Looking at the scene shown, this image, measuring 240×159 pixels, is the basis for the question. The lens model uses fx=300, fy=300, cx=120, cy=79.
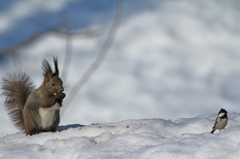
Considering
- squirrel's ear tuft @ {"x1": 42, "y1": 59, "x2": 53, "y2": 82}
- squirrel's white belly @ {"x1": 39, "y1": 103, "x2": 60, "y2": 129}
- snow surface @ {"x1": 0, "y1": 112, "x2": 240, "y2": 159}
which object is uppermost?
squirrel's ear tuft @ {"x1": 42, "y1": 59, "x2": 53, "y2": 82}

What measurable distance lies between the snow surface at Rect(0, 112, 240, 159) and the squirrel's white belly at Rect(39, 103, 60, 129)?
34cm

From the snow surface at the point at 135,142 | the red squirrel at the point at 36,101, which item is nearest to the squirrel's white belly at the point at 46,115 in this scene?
the red squirrel at the point at 36,101

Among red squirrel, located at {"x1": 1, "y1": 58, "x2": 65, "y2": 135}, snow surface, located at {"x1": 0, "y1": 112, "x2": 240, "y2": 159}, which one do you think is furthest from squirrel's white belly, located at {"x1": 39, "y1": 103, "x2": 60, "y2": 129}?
snow surface, located at {"x1": 0, "y1": 112, "x2": 240, "y2": 159}

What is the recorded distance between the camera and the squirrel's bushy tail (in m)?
4.21

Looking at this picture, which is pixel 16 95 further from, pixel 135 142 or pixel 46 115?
pixel 135 142

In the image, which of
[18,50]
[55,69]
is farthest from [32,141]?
[18,50]

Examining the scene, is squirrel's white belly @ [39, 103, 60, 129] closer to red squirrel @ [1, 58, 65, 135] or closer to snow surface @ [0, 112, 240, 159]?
red squirrel @ [1, 58, 65, 135]

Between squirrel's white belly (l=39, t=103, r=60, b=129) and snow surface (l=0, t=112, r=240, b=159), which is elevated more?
squirrel's white belly (l=39, t=103, r=60, b=129)

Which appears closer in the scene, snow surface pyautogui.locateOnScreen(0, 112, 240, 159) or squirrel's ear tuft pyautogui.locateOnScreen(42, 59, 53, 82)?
snow surface pyautogui.locateOnScreen(0, 112, 240, 159)

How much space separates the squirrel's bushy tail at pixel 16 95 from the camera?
421 cm

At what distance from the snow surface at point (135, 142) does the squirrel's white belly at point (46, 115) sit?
13.5 inches

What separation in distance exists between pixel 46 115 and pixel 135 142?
155 centimetres

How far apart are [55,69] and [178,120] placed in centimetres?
175

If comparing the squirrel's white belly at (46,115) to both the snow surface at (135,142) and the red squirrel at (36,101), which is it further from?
the snow surface at (135,142)
